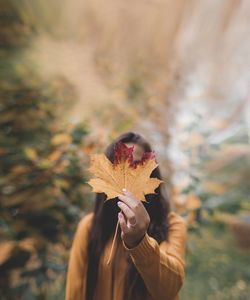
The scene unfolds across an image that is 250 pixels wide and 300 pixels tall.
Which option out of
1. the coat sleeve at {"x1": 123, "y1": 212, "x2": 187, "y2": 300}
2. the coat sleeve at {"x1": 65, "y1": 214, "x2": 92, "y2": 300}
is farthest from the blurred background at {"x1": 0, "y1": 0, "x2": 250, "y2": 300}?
the coat sleeve at {"x1": 123, "y1": 212, "x2": 187, "y2": 300}

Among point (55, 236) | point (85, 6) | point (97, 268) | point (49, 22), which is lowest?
point (97, 268)

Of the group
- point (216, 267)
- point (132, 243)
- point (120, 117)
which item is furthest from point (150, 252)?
point (216, 267)

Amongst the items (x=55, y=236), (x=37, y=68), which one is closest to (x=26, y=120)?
(x=37, y=68)

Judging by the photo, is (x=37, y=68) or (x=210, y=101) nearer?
(x=37, y=68)

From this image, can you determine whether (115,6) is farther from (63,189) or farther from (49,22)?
(63,189)

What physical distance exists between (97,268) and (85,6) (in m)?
1.63

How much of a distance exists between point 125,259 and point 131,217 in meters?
0.28

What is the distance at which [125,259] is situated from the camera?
867 mm

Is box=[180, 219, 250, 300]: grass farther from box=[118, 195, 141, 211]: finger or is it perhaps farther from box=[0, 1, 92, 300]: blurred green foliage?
box=[118, 195, 141, 211]: finger

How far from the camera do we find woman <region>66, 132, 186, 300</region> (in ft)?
Result: 2.48

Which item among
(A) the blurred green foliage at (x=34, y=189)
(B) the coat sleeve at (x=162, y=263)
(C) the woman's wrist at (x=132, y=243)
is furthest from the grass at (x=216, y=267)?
(C) the woman's wrist at (x=132, y=243)

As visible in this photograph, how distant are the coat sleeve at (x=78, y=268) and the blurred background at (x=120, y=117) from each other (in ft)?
2.06

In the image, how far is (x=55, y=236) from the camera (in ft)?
5.45

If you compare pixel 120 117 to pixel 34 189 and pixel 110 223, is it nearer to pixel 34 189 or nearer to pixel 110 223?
pixel 34 189
